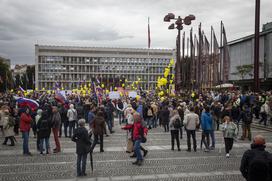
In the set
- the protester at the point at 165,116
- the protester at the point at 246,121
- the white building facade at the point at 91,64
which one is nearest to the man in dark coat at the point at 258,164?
the protester at the point at 246,121

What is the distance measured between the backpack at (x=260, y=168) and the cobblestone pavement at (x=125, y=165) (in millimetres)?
3306

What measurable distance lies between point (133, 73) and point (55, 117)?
112 metres

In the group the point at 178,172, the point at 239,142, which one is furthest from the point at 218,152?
the point at 178,172

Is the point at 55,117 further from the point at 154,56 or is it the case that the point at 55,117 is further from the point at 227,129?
the point at 154,56

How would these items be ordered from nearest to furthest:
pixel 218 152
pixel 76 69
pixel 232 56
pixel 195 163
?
pixel 195 163 < pixel 218 152 < pixel 232 56 < pixel 76 69

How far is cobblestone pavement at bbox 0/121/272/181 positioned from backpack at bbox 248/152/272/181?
3306mm

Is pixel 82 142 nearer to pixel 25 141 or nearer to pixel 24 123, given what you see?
pixel 25 141

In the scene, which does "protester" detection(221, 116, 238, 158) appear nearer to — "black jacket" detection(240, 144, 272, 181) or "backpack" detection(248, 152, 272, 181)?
"black jacket" detection(240, 144, 272, 181)

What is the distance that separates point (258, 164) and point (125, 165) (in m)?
5.31

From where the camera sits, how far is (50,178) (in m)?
8.24

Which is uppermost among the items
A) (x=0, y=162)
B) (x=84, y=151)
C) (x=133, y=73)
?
(x=133, y=73)

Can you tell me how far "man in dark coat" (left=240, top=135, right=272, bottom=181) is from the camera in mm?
4867

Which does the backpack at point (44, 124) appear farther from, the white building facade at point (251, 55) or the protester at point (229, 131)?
the white building facade at point (251, 55)

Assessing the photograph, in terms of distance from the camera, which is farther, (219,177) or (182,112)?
(182,112)
